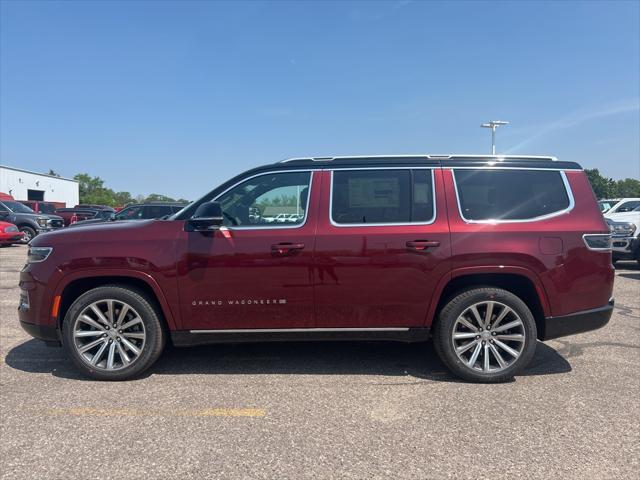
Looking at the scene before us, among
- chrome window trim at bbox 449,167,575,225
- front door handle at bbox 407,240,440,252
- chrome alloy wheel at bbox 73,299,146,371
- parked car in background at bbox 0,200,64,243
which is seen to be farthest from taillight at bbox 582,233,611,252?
parked car in background at bbox 0,200,64,243

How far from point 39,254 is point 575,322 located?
15.9 ft

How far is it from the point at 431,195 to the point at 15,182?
52545 millimetres

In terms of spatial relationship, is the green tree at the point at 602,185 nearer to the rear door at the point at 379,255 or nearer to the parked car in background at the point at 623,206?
the parked car in background at the point at 623,206

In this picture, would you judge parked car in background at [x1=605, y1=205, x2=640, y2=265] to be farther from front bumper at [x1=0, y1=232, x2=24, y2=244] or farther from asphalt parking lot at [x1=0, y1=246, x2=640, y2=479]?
front bumper at [x1=0, y1=232, x2=24, y2=244]

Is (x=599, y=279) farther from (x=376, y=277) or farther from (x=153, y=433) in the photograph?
(x=153, y=433)

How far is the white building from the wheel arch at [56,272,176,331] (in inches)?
1854

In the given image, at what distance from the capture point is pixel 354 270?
3752mm

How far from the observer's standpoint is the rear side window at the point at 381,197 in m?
3.85

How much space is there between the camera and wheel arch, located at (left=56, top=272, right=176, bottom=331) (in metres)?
3.80

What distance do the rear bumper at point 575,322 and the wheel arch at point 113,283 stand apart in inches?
131

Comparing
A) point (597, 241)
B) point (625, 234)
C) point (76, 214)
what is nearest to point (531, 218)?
point (597, 241)

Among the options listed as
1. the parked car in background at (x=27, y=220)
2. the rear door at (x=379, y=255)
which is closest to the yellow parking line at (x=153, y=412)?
the rear door at (x=379, y=255)

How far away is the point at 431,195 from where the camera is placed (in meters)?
3.90

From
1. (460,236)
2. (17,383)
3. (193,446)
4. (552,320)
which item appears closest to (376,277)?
(460,236)
